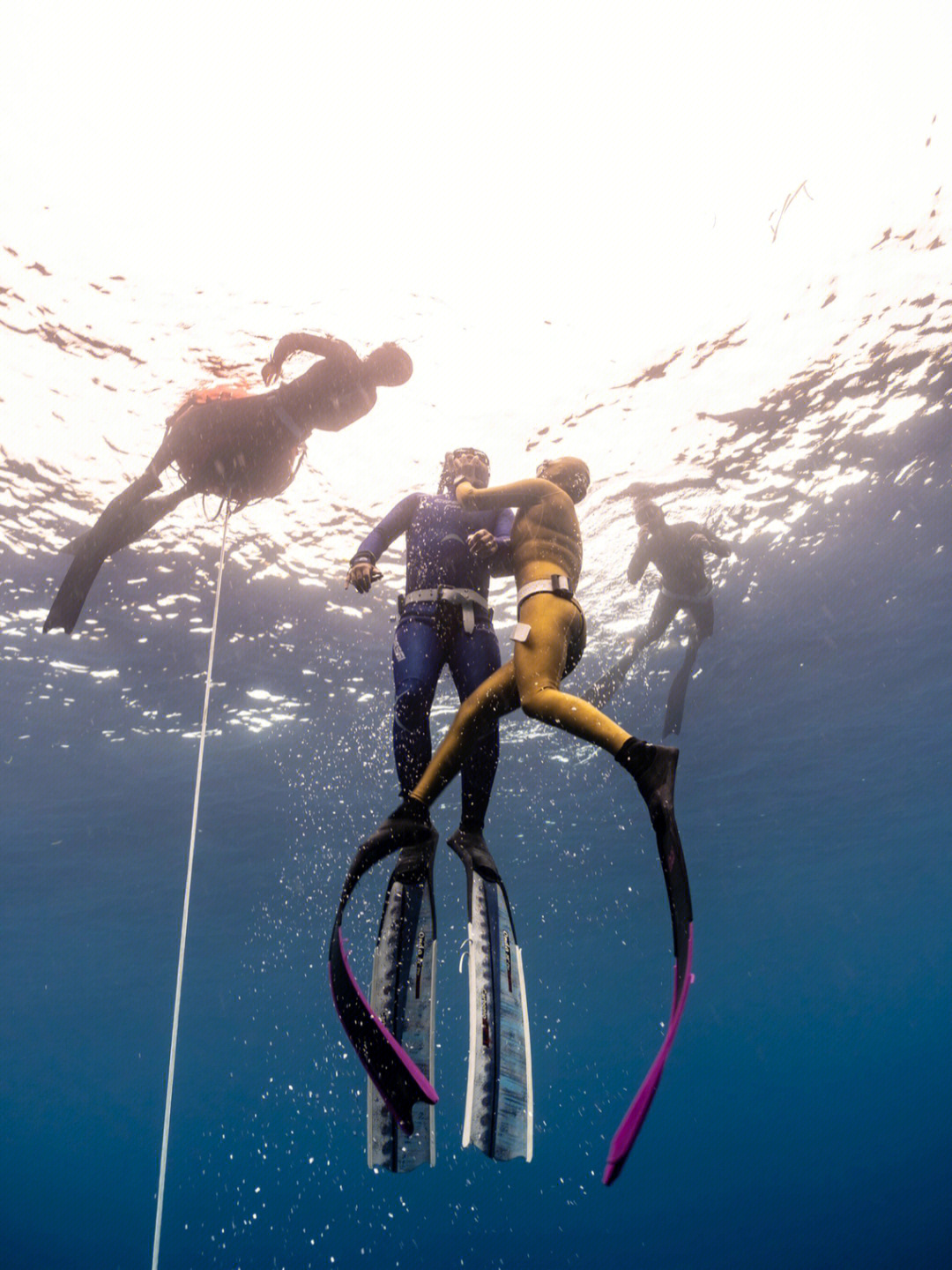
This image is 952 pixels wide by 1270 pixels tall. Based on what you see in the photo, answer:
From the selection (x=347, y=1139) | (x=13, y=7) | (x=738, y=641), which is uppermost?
(x=738, y=641)

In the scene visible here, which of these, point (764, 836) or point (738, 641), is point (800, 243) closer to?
point (738, 641)

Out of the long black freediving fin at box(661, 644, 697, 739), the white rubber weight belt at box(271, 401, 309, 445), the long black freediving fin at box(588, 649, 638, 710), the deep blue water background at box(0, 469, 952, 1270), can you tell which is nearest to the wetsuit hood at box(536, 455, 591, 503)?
the white rubber weight belt at box(271, 401, 309, 445)

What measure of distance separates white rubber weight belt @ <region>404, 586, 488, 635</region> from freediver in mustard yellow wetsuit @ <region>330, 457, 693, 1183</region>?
1.63 ft

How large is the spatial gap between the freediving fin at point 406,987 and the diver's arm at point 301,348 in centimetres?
480

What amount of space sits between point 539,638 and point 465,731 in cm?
65

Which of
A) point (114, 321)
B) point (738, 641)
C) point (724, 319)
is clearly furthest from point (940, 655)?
point (114, 321)

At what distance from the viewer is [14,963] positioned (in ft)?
138

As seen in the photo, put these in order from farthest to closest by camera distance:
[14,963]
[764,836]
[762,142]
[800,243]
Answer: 1. [14,963]
2. [764,836]
3. [800,243]
4. [762,142]

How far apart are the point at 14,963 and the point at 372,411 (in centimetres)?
4993

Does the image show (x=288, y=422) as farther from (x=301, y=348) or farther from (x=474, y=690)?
(x=474, y=690)

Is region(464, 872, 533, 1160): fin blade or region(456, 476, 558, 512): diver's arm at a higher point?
region(456, 476, 558, 512): diver's arm

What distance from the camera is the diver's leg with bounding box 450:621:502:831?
4102 millimetres

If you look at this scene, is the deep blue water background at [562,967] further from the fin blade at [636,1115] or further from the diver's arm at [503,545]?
the fin blade at [636,1115]

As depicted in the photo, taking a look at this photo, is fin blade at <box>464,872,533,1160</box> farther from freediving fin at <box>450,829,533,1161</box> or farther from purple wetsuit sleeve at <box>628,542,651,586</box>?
purple wetsuit sleeve at <box>628,542,651,586</box>
